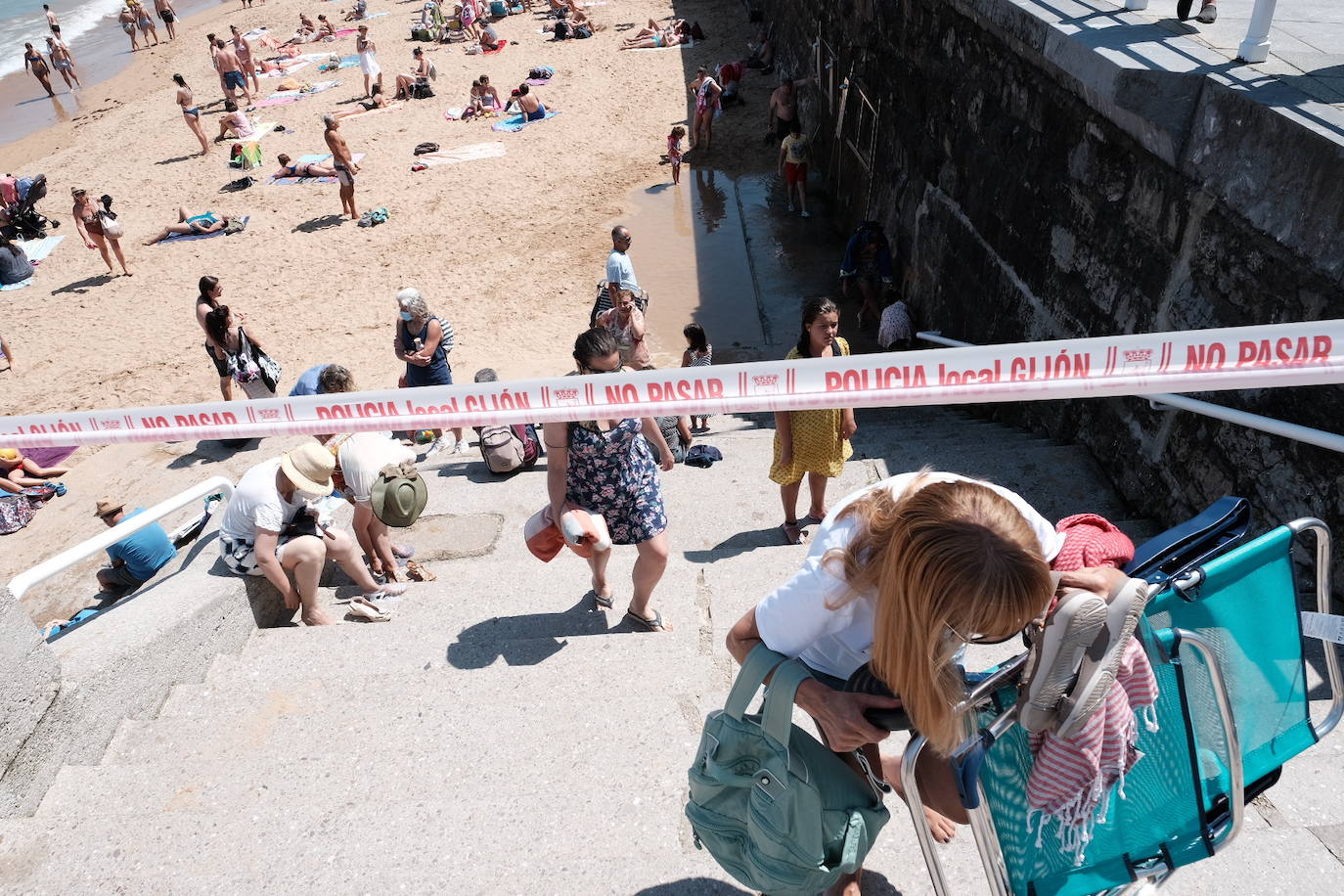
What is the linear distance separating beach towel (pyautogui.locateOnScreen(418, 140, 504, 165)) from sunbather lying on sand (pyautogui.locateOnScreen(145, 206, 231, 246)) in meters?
3.53

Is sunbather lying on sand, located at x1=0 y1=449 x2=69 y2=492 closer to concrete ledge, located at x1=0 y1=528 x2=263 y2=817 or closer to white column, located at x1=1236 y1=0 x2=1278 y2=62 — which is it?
concrete ledge, located at x1=0 y1=528 x2=263 y2=817

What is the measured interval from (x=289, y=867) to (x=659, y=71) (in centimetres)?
1933

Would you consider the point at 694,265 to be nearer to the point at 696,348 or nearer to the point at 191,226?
the point at 696,348

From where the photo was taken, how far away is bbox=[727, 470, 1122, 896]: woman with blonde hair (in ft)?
5.55

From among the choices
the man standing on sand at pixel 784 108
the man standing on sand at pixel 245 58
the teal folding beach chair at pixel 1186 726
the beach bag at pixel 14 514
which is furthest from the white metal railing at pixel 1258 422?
the man standing on sand at pixel 245 58

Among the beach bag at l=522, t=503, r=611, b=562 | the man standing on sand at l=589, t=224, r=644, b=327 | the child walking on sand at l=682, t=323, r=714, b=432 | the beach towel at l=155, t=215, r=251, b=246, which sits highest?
the beach bag at l=522, t=503, r=611, b=562

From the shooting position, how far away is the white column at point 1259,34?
4262 mm

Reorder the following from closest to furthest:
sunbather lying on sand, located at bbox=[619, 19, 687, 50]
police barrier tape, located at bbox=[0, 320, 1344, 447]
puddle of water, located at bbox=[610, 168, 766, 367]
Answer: police barrier tape, located at bbox=[0, 320, 1344, 447]
puddle of water, located at bbox=[610, 168, 766, 367]
sunbather lying on sand, located at bbox=[619, 19, 687, 50]

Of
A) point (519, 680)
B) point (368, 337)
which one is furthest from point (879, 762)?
point (368, 337)

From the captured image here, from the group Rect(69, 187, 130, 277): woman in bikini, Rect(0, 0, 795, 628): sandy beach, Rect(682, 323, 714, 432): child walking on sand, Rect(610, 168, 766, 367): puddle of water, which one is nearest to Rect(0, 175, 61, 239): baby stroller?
Rect(0, 0, 795, 628): sandy beach

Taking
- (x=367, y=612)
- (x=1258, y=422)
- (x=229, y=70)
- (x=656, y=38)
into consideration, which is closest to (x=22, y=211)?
(x=229, y=70)

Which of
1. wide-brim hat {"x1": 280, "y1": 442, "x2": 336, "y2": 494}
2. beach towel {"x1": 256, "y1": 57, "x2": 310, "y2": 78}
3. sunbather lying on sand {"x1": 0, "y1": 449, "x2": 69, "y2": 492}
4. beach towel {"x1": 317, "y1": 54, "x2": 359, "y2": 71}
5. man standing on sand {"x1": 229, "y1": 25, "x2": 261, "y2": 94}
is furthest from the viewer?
beach towel {"x1": 256, "y1": 57, "x2": 310, "y2": 78}

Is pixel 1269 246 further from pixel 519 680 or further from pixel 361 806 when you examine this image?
pixel 361 806

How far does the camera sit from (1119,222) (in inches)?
207
